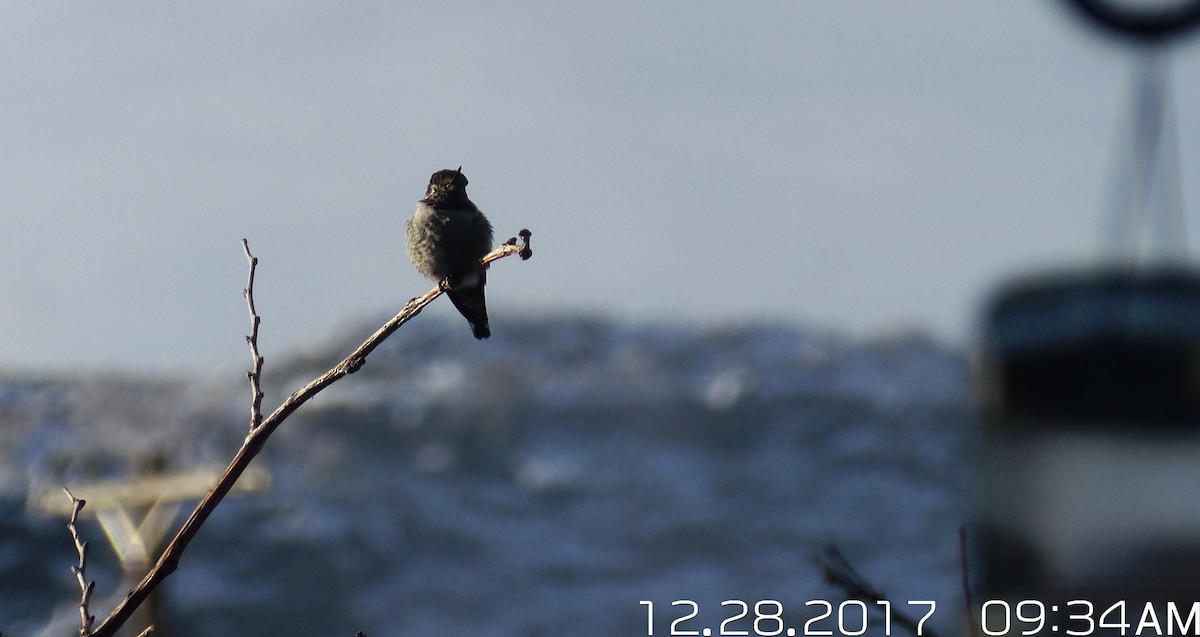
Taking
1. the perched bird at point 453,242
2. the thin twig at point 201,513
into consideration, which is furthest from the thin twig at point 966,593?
the perched bird at point 453,242

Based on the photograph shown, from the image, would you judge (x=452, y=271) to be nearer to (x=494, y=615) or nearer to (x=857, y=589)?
(x=857, y=589)

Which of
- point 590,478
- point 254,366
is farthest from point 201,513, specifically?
point 590,478

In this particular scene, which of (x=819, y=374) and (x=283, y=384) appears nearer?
(x=283, y=384)

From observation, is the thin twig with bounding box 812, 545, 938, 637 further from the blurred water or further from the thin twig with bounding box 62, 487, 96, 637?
the blurred water

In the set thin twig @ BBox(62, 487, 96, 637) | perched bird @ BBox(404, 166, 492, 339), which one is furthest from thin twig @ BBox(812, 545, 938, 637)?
perched bird @ BBox(404, 166, 492, 339)

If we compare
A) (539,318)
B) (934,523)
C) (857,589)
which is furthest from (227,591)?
(857,589)

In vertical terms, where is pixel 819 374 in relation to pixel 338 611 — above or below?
above
